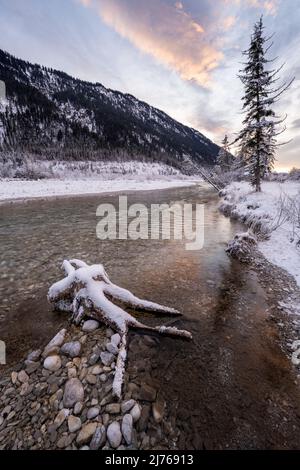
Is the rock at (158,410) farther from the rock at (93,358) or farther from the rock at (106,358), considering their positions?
the rock at (93,358)

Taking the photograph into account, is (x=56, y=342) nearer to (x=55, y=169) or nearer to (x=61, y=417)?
(x=61, y=417)

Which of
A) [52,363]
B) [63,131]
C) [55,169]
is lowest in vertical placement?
[52,363]

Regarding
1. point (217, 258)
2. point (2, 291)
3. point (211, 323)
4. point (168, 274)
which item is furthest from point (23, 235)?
point (211, 323)

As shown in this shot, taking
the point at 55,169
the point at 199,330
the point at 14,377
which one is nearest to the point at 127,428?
the point at 14,377

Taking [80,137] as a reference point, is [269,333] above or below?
below

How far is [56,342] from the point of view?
136 inches

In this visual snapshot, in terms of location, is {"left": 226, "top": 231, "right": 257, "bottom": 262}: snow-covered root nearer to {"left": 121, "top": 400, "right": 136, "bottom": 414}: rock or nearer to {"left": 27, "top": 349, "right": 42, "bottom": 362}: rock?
{"left": 121, "top": 400, "right": 136, "bottom": 414}: rock

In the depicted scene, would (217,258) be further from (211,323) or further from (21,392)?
(21,392)

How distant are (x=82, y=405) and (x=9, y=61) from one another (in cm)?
21135

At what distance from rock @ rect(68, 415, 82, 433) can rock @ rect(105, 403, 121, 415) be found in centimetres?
30

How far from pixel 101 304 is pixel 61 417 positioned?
5.27 ft

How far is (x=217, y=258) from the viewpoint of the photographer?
7402 mm

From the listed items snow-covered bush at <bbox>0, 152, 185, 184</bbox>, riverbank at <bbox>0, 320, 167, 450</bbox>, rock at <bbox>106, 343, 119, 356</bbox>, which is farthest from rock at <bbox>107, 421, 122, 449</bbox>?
snow-covered bush at <bbox>0, 152, 185, 184</bbox>

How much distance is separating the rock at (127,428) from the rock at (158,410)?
0.29m
